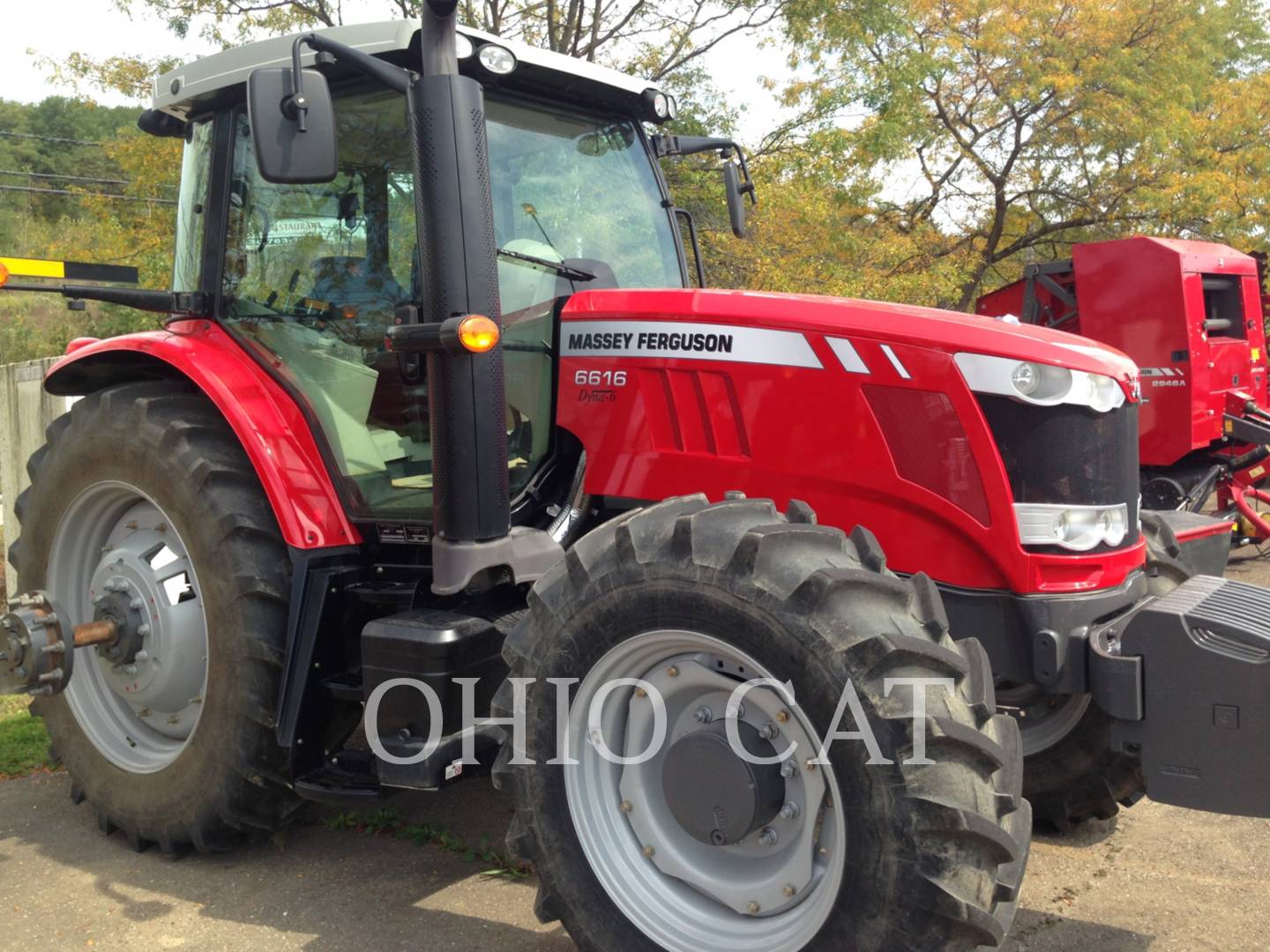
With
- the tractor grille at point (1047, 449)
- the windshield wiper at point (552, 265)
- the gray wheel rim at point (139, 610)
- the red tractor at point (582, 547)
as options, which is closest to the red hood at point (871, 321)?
the red tractor at point (582, 547)

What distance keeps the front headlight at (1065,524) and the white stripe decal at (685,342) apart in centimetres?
67

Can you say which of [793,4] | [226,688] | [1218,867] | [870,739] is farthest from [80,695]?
[793,4]

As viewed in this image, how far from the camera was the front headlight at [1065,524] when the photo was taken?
284 centimetres

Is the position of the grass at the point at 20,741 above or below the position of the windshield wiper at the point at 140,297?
below

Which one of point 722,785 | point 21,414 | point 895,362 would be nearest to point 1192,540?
point 895,362

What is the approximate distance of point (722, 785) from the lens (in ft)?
8.61

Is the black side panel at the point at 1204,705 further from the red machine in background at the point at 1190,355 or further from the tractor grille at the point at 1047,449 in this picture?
the red machine in background at the point at 1190,355

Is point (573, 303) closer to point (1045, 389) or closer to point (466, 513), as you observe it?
point (466, 513)

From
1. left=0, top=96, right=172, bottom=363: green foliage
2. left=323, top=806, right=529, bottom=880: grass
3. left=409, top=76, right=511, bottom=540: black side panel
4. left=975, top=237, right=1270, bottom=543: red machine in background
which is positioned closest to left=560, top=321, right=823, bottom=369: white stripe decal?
left=409, top=76, right=511, bottom=540: black side panel

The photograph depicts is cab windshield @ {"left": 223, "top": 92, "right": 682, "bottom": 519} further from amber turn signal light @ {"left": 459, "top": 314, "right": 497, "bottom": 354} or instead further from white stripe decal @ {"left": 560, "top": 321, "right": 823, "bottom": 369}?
amber turn signal light @ {"left": 459, "top": 314, "right": 497, "bottom": 354}

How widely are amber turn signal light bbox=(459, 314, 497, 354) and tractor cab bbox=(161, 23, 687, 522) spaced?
36 cm

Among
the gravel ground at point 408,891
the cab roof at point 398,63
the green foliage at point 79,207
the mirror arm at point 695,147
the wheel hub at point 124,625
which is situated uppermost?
the green foliage at point 79,207

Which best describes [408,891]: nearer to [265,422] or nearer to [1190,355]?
[265,422]

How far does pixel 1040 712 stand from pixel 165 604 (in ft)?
9.59
